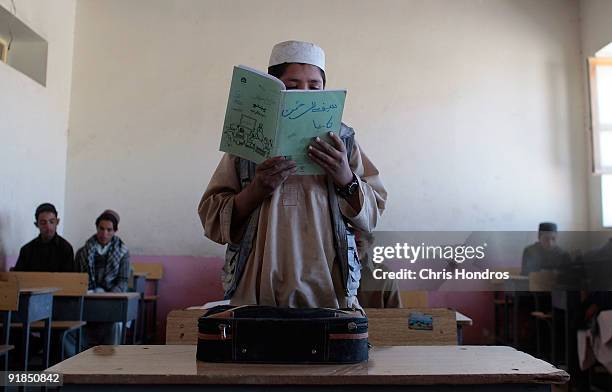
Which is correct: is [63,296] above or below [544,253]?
below

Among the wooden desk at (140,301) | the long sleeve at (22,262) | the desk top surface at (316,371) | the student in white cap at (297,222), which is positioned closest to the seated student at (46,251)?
the long sleeve at (22,262)

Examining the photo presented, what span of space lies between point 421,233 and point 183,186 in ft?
Result: 7.33

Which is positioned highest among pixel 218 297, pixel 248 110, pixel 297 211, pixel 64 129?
pixel 64 129

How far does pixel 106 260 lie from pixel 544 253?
3.69 m

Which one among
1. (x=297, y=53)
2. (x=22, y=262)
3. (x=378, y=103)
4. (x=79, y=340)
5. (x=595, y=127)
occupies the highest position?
(x=378, y=103)

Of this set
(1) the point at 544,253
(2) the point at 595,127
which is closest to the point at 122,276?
(1) the point at 544,253

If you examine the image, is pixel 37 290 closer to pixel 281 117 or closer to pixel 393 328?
pixel 393 328

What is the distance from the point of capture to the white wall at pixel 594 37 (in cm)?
552

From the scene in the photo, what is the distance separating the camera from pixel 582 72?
593 cm

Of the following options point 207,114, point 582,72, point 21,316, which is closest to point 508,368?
point 21,316

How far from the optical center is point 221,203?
Answer: 1372mm

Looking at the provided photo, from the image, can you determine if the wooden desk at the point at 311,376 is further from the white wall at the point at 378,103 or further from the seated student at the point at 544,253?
the white wall at the point at 378,103

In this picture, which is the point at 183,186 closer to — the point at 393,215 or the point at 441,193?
the point at 393,215

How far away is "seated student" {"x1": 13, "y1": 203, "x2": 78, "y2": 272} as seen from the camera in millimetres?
4848
